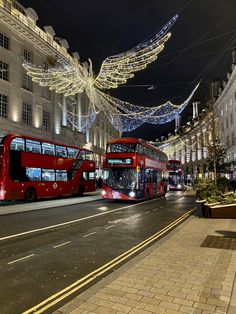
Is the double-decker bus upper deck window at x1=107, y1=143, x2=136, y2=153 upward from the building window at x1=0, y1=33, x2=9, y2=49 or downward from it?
downward

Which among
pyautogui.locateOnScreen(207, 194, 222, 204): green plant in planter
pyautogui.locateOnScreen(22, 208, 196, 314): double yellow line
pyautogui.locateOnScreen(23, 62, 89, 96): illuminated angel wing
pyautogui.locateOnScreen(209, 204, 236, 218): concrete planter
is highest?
pyautogui.locateOnScreen(23, 62, 89, 96): illuminated angel wing

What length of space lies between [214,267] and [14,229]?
767cm

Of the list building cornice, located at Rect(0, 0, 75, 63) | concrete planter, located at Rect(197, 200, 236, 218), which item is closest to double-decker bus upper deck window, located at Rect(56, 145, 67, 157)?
building cornice, located at Rect(0, 0, 75, 63)

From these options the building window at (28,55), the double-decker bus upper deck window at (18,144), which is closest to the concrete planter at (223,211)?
the double-decker bus upper deck window at (18,144)

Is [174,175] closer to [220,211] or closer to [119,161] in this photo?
[119,161]

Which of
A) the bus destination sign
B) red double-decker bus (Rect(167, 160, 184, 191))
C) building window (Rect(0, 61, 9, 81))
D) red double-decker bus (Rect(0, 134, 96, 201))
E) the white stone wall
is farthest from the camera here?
red double-decker bus (Rect(167, 160, 184, 191))

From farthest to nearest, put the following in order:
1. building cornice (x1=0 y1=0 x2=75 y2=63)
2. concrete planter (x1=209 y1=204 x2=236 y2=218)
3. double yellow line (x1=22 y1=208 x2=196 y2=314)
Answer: building cornice (x1=0 y1=0 x2=75 y2=63) → concrete planter (x1=209 y1=204 x2=236 y2=218) → double yellow line (x1=22 y1=208 x2=196 y2=314)

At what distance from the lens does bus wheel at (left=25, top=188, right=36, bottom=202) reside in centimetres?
2303

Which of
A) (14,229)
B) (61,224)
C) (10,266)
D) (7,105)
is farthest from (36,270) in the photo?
(7,105)

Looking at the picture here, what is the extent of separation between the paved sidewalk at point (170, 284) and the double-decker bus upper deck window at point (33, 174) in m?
15.8

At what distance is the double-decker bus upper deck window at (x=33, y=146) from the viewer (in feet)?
74.2

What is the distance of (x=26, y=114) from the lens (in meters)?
35.3

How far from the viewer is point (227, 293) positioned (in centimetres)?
504

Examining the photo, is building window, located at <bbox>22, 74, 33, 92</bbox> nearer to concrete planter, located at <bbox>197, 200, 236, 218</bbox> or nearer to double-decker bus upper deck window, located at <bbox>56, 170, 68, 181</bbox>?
double-decker bus upper deck window, located at <bbox>56, 170, 68, 181</bbox>
